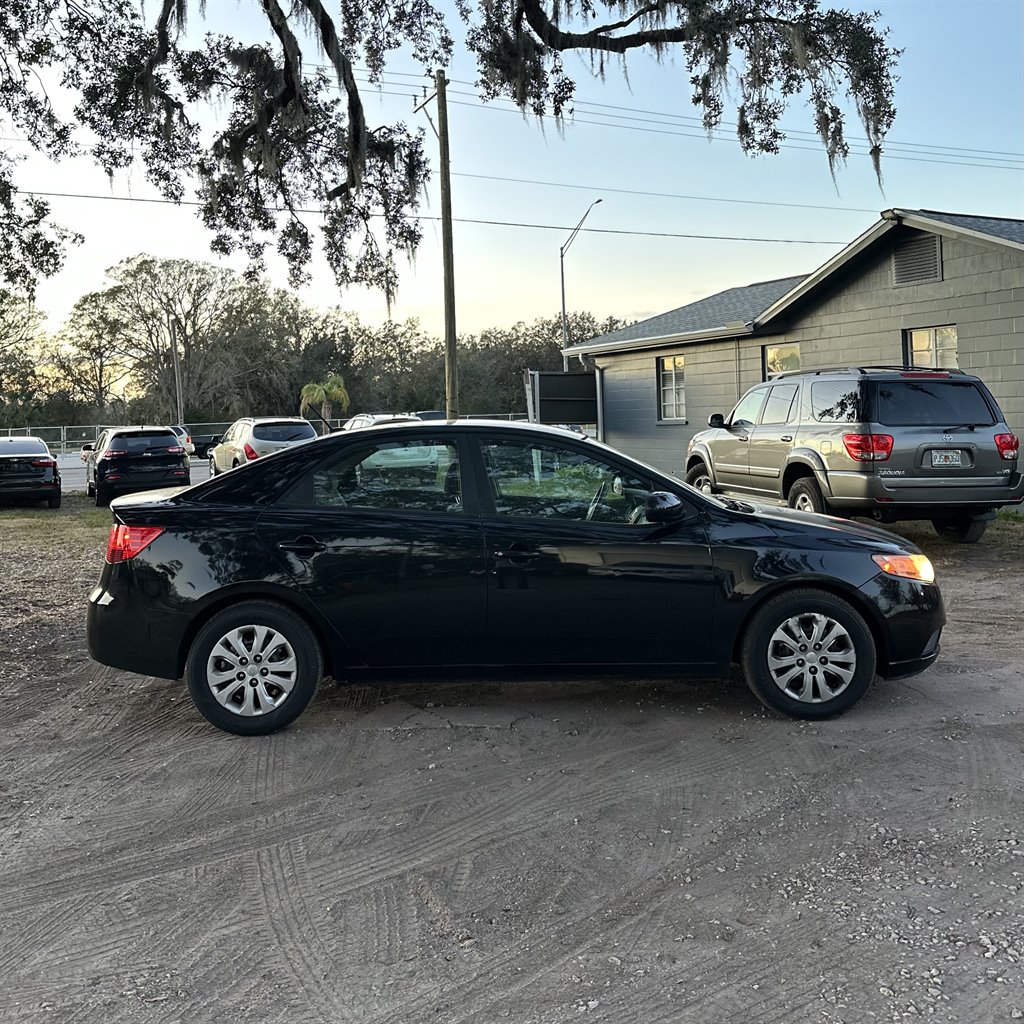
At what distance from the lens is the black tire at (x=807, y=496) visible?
11337 mm

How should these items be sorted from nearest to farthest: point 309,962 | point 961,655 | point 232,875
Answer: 1. point 309,962
2. point 232,875
3. point 961,655

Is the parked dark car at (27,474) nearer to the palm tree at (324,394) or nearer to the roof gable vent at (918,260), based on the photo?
the roof gable vent at (918,260)

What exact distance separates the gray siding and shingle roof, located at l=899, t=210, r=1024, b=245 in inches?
9.2

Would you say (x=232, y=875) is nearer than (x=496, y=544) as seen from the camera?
Yes

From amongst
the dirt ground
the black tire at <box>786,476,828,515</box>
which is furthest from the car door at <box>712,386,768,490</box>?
the dirt ground

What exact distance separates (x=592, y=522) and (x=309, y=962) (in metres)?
2.82

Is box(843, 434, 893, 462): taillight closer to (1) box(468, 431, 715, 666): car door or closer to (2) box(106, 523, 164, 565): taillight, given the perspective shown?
(1) box(468, 431, 715, 666): car door

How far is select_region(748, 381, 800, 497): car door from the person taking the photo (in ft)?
39.7

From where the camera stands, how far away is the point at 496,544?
5312 mm

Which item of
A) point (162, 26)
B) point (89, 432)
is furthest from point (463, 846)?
point (89, 432)

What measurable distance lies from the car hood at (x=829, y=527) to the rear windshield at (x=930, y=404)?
5.36m

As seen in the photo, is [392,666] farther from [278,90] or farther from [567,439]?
[278,90]

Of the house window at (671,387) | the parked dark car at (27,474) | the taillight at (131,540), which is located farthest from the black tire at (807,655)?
the parked dark car at (27,474)

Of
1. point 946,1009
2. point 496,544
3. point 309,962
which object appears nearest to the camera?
point 946,1009
